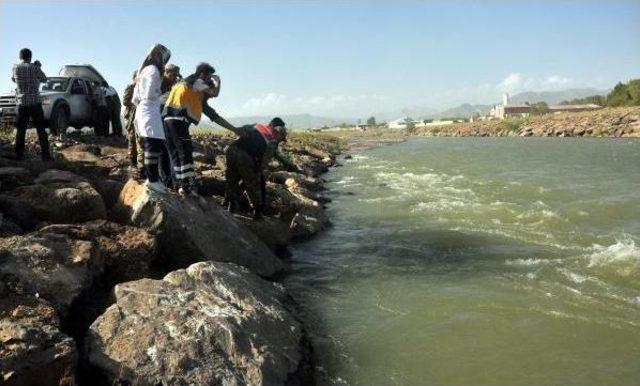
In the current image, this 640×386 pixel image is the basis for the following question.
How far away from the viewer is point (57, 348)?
428 centimetres

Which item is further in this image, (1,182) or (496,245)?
(496,245)

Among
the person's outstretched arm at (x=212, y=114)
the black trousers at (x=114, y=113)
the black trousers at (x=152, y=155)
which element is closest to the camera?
the black trousers at (x=152, y=155)

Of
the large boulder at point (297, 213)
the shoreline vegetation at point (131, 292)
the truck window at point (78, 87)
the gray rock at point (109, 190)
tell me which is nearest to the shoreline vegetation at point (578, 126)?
the truck window at point (78, 87)

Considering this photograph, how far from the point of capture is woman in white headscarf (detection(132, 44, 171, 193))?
25.0ft

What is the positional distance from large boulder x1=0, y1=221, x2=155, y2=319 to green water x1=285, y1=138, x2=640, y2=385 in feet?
8.05

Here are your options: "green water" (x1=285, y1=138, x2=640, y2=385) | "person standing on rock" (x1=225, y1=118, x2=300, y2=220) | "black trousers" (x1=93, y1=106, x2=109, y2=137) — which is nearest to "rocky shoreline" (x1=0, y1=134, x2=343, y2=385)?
"green water" (x1=285, y1=138, x2=640, y2=385)

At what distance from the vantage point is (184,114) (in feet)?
27.6

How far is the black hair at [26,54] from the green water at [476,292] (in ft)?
21.8

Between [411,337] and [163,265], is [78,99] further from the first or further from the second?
[411,337]

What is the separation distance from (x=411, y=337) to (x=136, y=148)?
285 inches

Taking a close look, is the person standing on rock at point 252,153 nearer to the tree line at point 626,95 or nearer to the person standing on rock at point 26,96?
the person standing on rock at point 26,96

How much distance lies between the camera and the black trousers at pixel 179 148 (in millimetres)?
8352

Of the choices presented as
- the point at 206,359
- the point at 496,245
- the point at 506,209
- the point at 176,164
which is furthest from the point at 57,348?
the point at 506,209

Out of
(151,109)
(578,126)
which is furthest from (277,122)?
(578,126)
